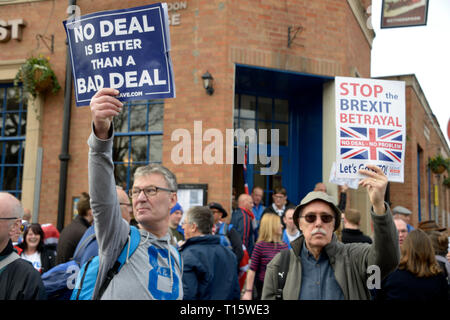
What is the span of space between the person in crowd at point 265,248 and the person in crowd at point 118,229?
9.33 feet

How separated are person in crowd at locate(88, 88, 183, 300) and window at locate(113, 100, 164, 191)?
22.1 ft

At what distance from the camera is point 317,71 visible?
9.05 meters

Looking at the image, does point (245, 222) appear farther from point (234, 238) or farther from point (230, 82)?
point (230, 82)

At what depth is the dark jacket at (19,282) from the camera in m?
2.51

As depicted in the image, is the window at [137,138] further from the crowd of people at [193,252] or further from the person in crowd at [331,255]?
the person in crowd at [331,255]

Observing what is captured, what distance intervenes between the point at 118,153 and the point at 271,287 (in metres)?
7.12

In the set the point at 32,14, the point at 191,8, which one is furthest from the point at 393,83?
the point at 32,14

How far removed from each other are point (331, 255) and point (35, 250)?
3.89 m

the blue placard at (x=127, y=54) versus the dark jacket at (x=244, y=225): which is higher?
the blue placard at (x=127, y=54)

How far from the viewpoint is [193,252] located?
3.66m

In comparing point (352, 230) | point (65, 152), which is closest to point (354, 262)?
point (352, 230)

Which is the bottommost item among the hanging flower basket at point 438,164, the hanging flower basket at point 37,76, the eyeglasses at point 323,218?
the eyeglasses at point 323,218

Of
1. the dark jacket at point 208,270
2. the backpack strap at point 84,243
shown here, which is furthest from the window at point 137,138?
the backpack strap at point 84,243

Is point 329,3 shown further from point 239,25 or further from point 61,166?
point 61,166
